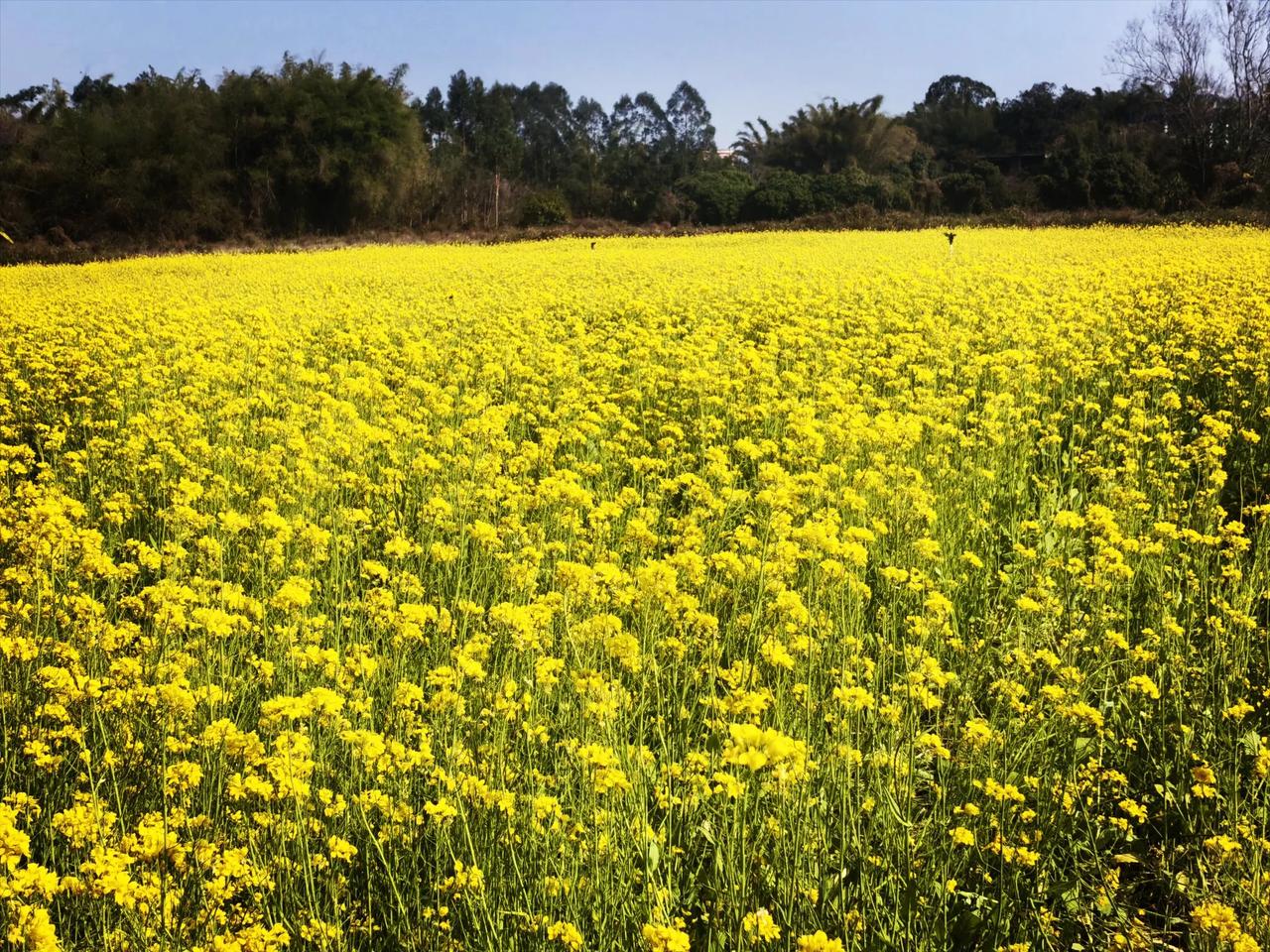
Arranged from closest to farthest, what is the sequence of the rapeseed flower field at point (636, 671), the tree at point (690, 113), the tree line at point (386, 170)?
the rapeseed flower field at point (636, 671), the tree line at point (386, 170), the tree at point (690, 113)

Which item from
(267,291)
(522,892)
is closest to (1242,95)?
(267,291)

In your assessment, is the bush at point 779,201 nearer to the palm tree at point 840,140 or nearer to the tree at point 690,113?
the palm tree at point 840,140

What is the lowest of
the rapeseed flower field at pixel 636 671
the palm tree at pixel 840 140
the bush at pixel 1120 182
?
the rapeseed flower field at pixel 636 671

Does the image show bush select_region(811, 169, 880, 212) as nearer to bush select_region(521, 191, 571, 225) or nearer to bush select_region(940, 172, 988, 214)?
bush select_region(940, 172, 988, 214)

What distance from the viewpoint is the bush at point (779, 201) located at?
3641 cm

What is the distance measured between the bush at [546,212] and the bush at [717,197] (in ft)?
18.4

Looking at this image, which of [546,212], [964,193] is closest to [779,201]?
[964,193]

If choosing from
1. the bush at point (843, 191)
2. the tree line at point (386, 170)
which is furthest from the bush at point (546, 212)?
the bush at point (843, 191)

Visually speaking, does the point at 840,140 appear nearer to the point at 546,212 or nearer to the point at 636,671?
the point at 546,212

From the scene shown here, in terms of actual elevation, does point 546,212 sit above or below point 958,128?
below

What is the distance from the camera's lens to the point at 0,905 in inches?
83.6

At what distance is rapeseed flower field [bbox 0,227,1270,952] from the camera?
2.28 metres

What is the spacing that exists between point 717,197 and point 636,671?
37.4 m

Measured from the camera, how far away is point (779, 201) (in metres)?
36.6
